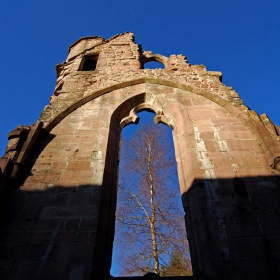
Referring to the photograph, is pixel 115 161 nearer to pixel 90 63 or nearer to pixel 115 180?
pixel 115 180

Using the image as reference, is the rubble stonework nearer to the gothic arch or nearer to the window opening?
the gothic arch

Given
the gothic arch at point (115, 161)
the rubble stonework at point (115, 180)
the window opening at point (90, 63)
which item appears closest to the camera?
the rubble stonework at point (115, 180)

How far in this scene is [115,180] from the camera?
4.81m

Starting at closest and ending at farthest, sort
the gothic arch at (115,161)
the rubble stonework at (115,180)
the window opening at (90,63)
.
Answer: the rubble stonework at (115,180)
the gothic arch at (115,161)
the window opening at (90,63)

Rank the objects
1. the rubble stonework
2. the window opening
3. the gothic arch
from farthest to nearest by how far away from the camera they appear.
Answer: the window opening
the gothic arch
the rubble stonework

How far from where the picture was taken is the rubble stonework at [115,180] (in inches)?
136

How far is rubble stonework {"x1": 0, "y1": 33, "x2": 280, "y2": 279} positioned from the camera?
346 cm

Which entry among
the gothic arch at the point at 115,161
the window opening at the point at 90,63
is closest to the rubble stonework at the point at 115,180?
the gothic arch at the point at 115,161

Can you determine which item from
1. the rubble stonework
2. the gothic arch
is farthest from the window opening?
the gothic arch

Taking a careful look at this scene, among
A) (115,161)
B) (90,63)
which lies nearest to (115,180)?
(115,161)

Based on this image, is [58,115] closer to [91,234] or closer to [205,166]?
[91,234]

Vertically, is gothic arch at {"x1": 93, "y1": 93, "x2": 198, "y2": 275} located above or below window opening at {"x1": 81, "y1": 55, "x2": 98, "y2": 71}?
below

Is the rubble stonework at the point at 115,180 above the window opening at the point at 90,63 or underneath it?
underneath

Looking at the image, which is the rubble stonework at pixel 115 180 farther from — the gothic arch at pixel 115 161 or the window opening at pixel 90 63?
the window opening at pixel 90 63
